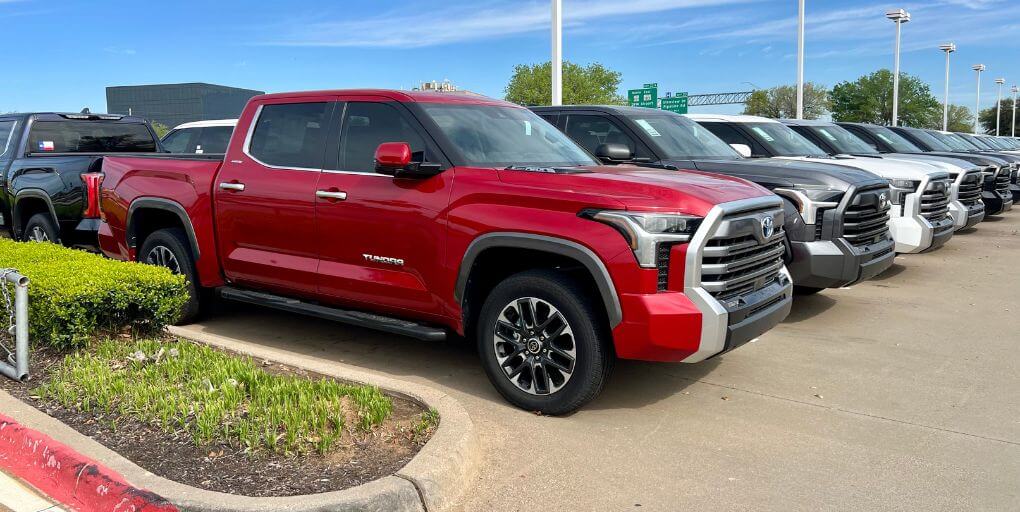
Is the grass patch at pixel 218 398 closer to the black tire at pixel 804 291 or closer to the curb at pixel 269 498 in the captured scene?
the curb at pixel 269 498

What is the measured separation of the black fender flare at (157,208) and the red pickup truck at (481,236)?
2 cm

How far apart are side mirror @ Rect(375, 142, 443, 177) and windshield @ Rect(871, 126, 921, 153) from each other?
1241 cm

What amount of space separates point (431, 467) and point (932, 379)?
12.3 ft

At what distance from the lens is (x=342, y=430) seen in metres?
4.12

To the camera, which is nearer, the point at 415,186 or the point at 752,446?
the point at 752,446

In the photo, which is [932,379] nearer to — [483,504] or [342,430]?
[483,504]

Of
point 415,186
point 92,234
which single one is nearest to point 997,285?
point 415,186

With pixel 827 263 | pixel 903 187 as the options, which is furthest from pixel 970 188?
pixel 827 263

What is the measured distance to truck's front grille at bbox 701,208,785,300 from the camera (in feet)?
Result: 14.5

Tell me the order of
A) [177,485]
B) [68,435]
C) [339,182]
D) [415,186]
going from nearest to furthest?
[177,485] < [68,435] < [415,186] < [339,182]

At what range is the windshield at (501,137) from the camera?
5.34 meters

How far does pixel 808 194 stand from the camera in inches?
276

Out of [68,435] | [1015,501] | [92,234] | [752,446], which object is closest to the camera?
[1015,501]

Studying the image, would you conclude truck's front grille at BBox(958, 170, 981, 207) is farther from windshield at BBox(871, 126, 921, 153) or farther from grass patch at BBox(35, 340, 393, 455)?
grass patch at BBox(35, 340, 393, 455)
